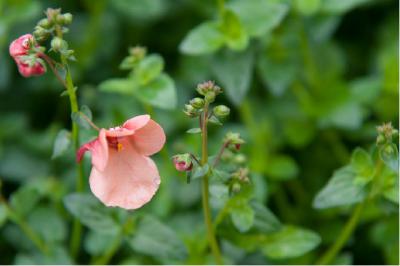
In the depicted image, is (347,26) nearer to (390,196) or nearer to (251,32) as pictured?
(251,32)

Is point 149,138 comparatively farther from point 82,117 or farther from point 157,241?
point 157,241

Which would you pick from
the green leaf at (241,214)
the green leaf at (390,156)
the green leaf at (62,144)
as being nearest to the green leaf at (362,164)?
the green leaf at (390,156)

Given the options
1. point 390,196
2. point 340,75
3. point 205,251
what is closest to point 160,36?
point 340,75

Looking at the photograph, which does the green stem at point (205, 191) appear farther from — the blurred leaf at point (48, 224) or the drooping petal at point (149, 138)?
the blurred leaf at point (48, 224)

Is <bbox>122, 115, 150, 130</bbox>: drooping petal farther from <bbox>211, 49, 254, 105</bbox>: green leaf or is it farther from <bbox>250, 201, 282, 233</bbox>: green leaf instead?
<bbox>211, 49, 254, 105</bbox>: green leaf

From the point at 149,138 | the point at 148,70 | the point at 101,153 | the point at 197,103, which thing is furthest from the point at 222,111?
the point at 148,70

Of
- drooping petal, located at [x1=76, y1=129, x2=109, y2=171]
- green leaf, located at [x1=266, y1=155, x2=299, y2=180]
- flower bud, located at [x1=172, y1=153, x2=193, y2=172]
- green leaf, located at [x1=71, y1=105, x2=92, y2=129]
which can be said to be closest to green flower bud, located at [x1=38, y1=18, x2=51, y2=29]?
green leaf, located at [x1=71, y1=105, x2=92, y2=129]
